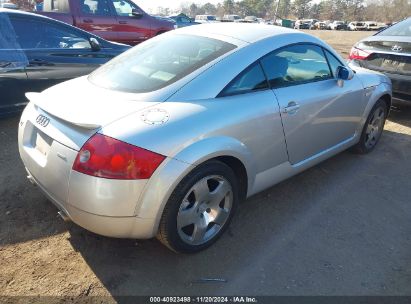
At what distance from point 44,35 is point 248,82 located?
11.5 feet

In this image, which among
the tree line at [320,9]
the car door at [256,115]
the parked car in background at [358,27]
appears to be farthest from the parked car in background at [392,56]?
the tree line at [320,9]

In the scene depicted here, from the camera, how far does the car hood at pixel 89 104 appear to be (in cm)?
234

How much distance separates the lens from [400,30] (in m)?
6.04

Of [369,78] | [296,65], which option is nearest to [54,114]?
[296,65]

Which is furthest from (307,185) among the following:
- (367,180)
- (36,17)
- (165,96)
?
(36,17)

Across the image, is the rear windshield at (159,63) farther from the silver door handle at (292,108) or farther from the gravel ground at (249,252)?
the gravel ground at (249,252)

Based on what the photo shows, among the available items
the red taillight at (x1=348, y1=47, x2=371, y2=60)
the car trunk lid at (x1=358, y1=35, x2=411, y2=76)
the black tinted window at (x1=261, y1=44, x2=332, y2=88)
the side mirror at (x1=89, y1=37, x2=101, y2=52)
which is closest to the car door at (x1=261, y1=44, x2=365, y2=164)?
the black tinted window at (x1=261, y1=44, x2=332, y2=88)

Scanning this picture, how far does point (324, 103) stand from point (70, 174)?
2.37 metres

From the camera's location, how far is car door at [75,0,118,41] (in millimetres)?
8141

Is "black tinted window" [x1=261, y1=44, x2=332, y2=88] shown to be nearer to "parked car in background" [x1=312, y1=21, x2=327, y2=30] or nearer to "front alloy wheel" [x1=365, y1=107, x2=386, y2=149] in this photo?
"front alloy wheel" [x1=365, y1=107, x2=386, y2=149]

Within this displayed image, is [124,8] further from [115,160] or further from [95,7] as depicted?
[115,160]

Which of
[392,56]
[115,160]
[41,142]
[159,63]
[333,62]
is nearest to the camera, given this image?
[115,160]

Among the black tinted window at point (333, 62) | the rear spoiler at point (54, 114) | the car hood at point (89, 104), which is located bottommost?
the rear spoiler at point (54, 114)

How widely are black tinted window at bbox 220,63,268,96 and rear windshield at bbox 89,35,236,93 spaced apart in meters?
0.24
